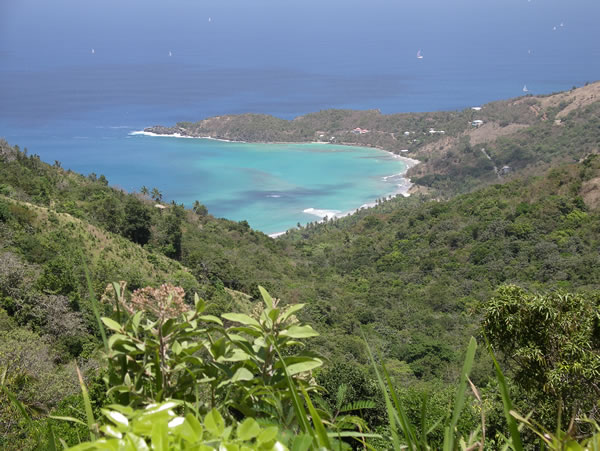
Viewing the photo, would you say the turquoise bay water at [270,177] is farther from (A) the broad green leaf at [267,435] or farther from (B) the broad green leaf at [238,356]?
(A) the broad green leaf at [267,435]

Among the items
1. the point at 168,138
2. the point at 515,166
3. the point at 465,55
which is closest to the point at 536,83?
the point at 465,55

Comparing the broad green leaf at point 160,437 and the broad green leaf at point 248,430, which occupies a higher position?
the broad green leaf at point 160,437

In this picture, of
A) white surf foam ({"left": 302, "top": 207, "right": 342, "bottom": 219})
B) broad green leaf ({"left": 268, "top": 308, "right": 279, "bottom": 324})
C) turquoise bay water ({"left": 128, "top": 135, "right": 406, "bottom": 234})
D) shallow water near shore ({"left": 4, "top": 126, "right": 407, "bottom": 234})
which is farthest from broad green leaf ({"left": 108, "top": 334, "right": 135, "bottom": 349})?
white surf foam ({"left": 302, "top": 207, "right": 342, "bottom": 219})

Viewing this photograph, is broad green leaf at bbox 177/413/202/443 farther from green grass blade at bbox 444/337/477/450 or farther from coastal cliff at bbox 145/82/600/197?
coastal cliff at bbox 145/82/600/197

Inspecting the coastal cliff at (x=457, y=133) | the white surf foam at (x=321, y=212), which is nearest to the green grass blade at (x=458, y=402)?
the white surf foam at (x=321, y=212)

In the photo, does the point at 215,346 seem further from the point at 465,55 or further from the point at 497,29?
the point at 497,29

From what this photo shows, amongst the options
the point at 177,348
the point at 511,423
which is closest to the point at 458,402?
the point at 511,423

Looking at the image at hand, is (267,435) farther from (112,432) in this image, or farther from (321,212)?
(321,212)
